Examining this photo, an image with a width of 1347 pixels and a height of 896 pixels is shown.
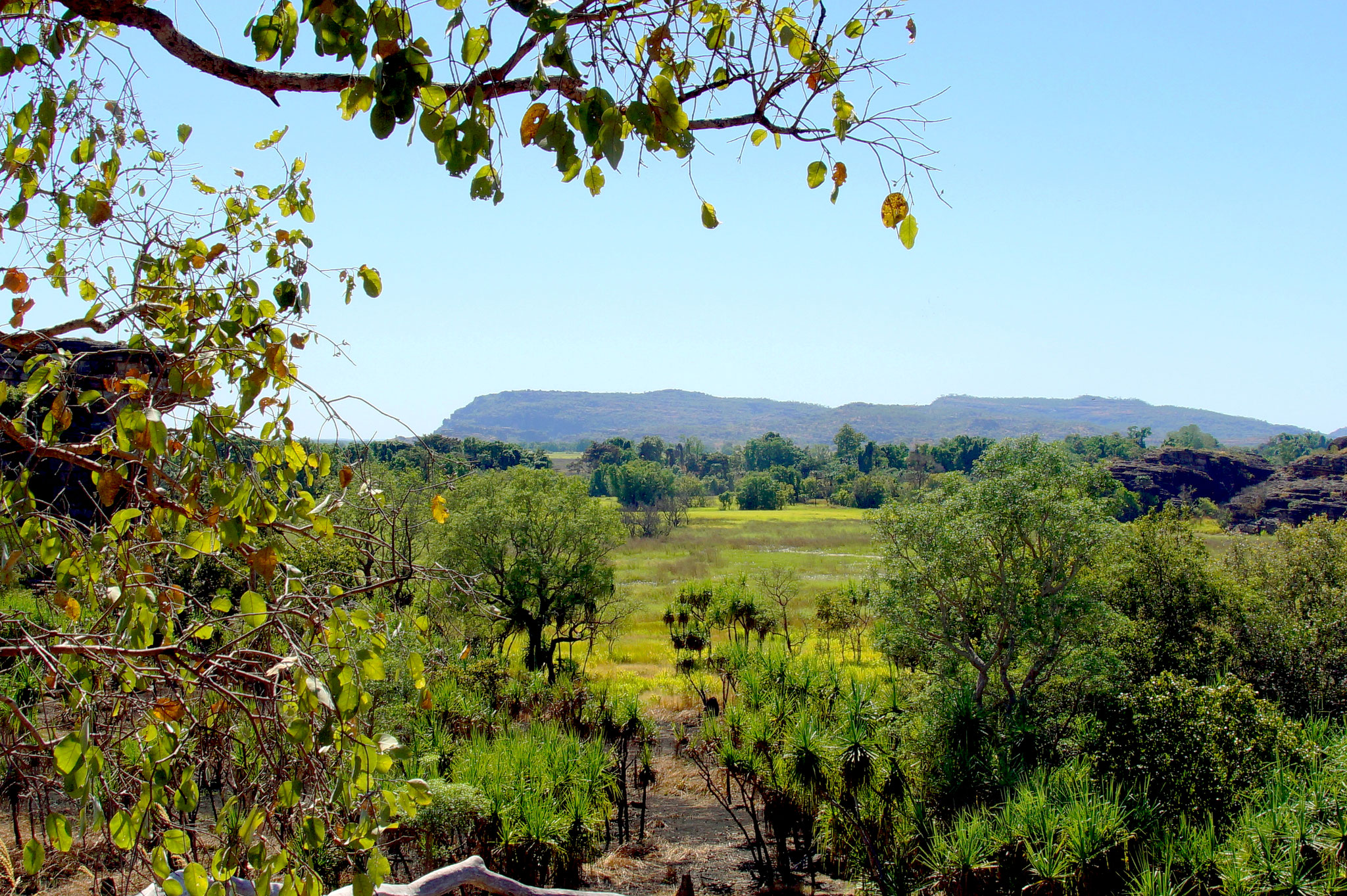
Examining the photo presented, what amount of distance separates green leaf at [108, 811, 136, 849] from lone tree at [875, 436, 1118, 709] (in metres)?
12.7

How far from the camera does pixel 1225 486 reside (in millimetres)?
82500

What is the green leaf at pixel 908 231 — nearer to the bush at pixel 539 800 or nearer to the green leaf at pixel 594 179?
the green leaf at pixel 594 179

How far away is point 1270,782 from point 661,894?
7.40m

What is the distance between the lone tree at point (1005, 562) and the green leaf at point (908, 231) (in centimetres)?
1195

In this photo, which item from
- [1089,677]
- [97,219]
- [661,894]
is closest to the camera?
[97,219]

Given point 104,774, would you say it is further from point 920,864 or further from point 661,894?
point 661,894

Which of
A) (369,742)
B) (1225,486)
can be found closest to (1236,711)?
(369,742)

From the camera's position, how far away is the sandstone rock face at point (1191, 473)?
7612 cm

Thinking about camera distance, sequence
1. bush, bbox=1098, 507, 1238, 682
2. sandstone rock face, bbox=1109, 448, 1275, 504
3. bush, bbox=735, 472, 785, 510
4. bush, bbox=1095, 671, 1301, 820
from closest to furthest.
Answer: bush, bbox=1095, 671, 1301, 820, bush, bbox=1098, 507, 1238, 682, sandstone rock face, bbox=1109, 448, 1275, 504, bush, bbox=735, 472, 785, 510

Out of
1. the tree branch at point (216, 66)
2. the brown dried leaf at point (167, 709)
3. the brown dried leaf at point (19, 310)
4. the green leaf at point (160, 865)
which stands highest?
the tree branch at point (216, 66)

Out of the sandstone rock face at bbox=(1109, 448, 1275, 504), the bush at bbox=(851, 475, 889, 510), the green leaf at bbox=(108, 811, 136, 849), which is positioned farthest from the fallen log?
the bush at bbox=(851, 475, 889, 510)

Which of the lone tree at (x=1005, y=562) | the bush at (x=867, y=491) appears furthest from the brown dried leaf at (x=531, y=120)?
the bush at (x=867, y=491)

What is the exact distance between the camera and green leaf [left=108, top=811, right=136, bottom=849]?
1.68 meters

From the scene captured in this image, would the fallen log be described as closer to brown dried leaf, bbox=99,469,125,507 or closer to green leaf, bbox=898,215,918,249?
brown dried leaf, bbox=99,469,125,507
